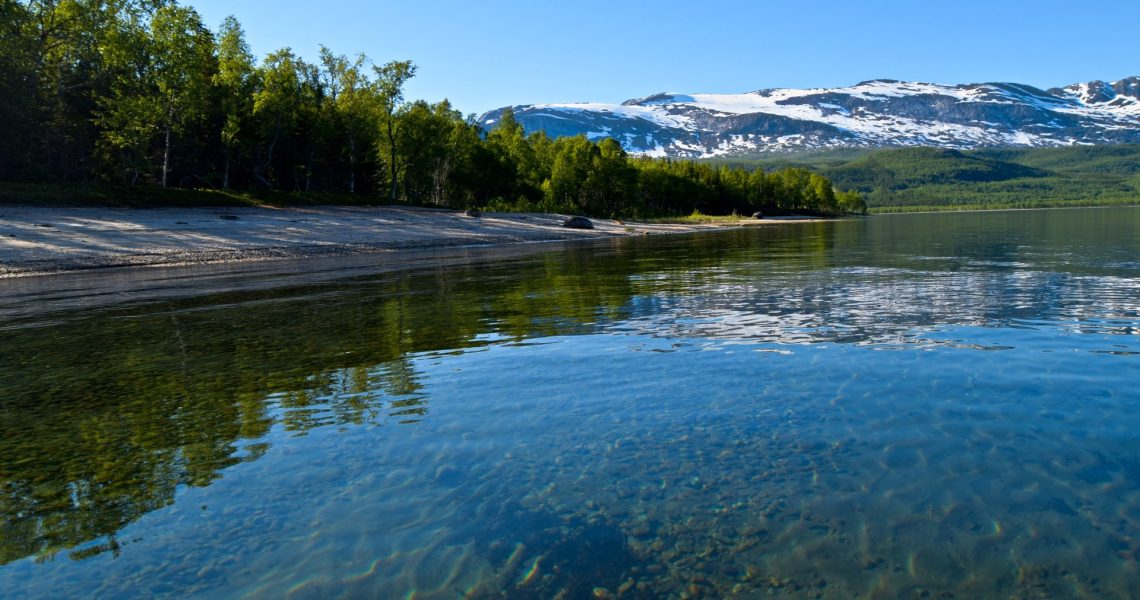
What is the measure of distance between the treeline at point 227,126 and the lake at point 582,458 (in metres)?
61.1

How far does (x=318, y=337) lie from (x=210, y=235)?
4077 cm

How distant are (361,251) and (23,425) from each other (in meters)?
47.3

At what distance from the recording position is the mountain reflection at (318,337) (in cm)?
895

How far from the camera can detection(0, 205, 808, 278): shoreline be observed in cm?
4241

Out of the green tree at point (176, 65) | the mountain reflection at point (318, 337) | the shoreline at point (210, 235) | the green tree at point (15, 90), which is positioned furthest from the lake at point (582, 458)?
the green tree at point (176, 65)

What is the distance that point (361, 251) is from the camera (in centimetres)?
5716

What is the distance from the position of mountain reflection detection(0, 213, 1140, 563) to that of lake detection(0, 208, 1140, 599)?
9 cm

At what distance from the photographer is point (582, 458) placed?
902 centimetres

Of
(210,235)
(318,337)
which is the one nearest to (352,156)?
(210,235)

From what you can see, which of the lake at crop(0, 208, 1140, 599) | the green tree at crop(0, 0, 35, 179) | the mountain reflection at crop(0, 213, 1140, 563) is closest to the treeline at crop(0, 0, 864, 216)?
the green tree at crop(0, 0, 35, 179)

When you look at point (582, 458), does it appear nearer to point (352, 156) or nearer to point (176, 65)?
point (176, 65)

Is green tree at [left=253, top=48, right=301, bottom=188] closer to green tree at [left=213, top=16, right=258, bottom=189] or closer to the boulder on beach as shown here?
green tree at [left=213, top=16, right=258, bottom=189]

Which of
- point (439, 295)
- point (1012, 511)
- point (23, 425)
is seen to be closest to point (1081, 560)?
point (1012, 511)

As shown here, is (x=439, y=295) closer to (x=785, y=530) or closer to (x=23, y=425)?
(x=23, y=425)
